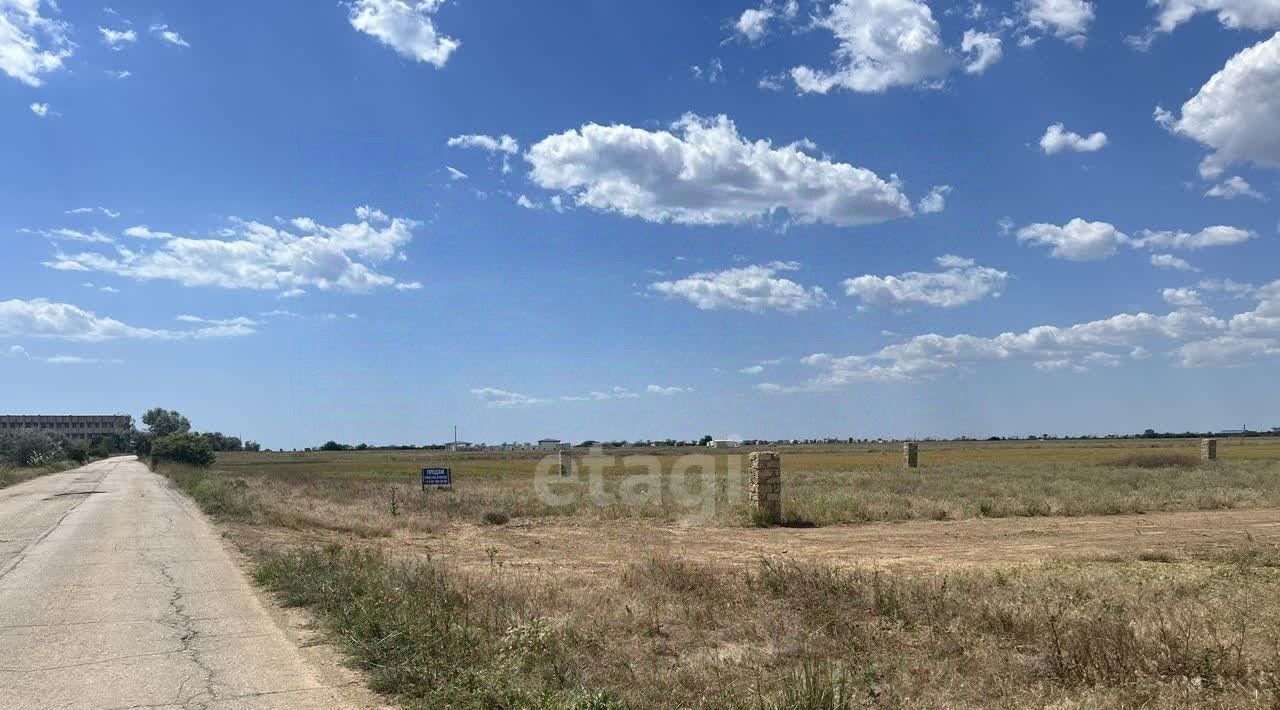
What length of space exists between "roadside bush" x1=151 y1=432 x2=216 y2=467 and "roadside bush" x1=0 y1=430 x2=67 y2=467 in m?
10.7

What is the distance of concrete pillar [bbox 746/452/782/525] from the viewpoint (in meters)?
25.5

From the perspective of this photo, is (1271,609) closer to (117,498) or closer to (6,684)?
(6,684)

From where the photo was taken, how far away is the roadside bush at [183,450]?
88812 mm

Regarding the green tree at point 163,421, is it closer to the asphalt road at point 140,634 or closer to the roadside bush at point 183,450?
the roadside bush at point 183,450

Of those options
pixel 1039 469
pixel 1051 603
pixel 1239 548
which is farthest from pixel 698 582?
pixel 1039 469

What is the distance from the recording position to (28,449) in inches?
3947

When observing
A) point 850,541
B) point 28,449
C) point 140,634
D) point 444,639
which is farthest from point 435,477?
point 28,449

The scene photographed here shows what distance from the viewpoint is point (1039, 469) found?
49.7 m

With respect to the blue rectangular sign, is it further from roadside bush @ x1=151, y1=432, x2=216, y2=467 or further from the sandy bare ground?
roadside bush @ x1=151, y1=432, x2=216, y2=467

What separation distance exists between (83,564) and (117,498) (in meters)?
24.5

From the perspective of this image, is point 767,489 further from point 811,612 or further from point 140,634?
point 140,634

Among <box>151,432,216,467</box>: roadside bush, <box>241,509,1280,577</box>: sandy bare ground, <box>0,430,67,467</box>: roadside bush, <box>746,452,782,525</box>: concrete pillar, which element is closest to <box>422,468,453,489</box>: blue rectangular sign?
<box>241,509,1280,577</box>: sandy bare ground

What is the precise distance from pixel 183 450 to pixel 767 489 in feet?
264

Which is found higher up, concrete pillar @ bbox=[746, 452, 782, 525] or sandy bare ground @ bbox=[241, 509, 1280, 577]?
concrete pillar @ bbox=[746, 452, 782, 525]
